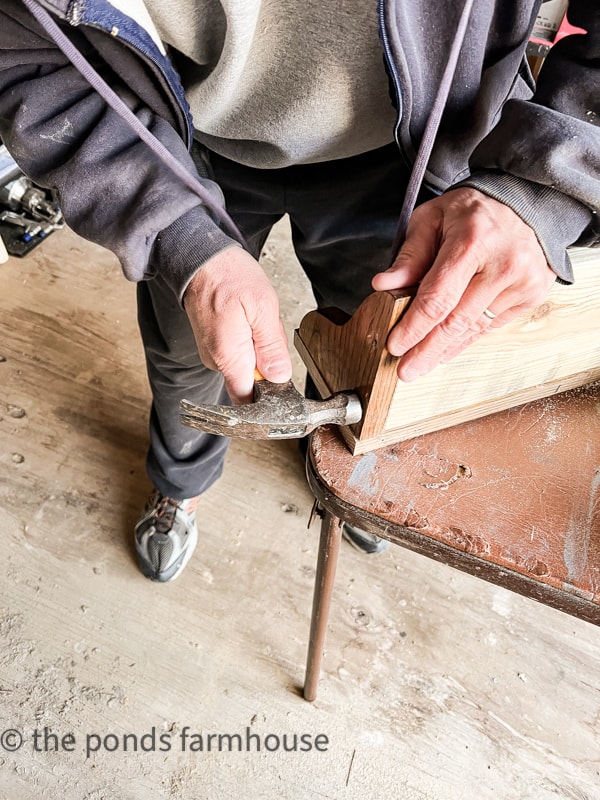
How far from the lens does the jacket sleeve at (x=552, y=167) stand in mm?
578

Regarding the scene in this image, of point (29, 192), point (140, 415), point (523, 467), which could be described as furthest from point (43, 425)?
point (523, 467)

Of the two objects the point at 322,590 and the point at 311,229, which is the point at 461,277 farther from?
the point at 322,590

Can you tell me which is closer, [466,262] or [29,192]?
[466,262]

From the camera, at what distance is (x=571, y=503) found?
67cm

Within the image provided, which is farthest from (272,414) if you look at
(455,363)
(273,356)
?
(455,363)

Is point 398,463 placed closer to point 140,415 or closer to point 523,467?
point 523,467

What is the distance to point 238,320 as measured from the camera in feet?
1.94

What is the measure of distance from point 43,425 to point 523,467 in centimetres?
114

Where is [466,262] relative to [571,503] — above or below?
above

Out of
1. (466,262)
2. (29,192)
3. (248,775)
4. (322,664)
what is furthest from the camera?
(29,192)

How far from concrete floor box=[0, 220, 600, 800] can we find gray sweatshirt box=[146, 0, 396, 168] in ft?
2.71

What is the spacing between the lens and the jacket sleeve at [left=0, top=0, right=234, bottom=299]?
2.00 feet

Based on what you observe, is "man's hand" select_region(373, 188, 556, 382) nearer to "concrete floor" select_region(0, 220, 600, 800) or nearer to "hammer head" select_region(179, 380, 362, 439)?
"hammer head" select_region(179, 380, 362, 439)

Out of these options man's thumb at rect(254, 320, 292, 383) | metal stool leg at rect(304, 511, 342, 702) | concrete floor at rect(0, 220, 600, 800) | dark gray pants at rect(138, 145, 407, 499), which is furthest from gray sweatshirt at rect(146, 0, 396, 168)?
concrete floor at rect(0, 220, 600, 800)
